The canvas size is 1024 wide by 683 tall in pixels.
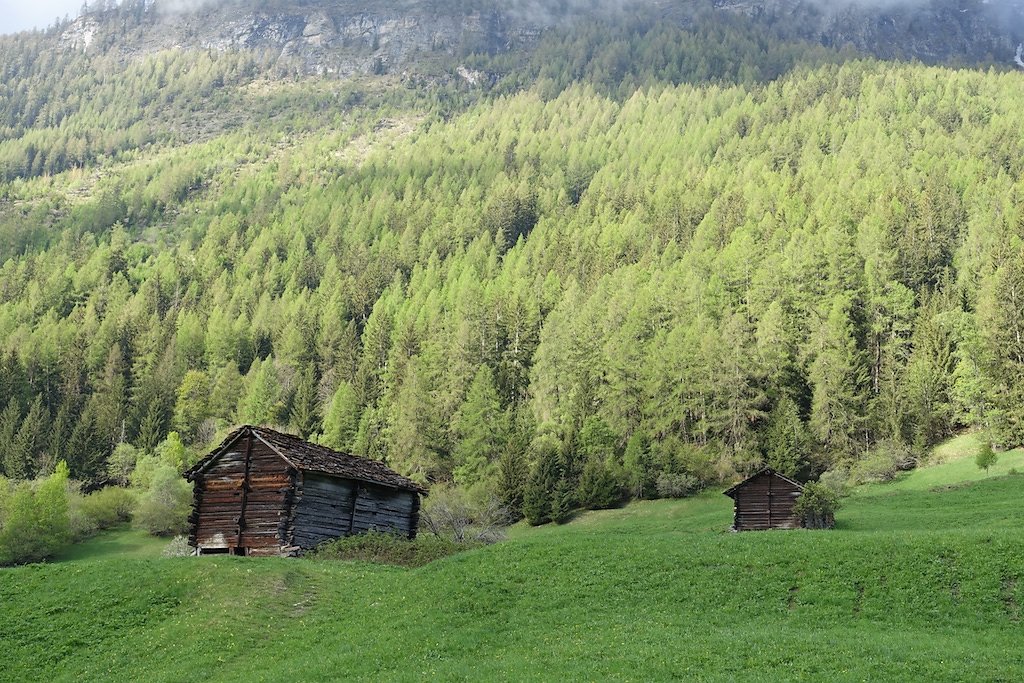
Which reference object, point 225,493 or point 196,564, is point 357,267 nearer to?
point 225,493

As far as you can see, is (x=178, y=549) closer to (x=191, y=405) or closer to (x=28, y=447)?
(x=28, y=447)

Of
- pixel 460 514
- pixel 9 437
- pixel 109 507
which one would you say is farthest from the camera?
pixel 9 437

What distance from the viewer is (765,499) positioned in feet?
188

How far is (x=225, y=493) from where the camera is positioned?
154 ft

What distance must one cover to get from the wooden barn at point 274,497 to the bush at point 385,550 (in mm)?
1503

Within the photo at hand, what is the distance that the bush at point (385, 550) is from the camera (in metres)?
43.2

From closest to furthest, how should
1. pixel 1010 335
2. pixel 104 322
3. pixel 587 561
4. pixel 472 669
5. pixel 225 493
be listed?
1. pixel 472 669
2. pixel 587 561
3. pixel 225 493
4. pixel 1010 335
5. pixel 104 322

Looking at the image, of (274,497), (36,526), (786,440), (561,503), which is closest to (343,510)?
(274,497)

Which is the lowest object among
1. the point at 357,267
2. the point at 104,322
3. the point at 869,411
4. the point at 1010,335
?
the point at 869,411

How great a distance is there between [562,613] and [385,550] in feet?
55.6

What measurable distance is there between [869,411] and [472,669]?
230 feet

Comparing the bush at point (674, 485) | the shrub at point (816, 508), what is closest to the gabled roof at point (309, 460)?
the shrub at point (816, 508)

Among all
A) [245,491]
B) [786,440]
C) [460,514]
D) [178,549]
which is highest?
[786,440]

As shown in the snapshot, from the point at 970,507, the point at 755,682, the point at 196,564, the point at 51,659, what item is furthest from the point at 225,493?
the point at 970,507
